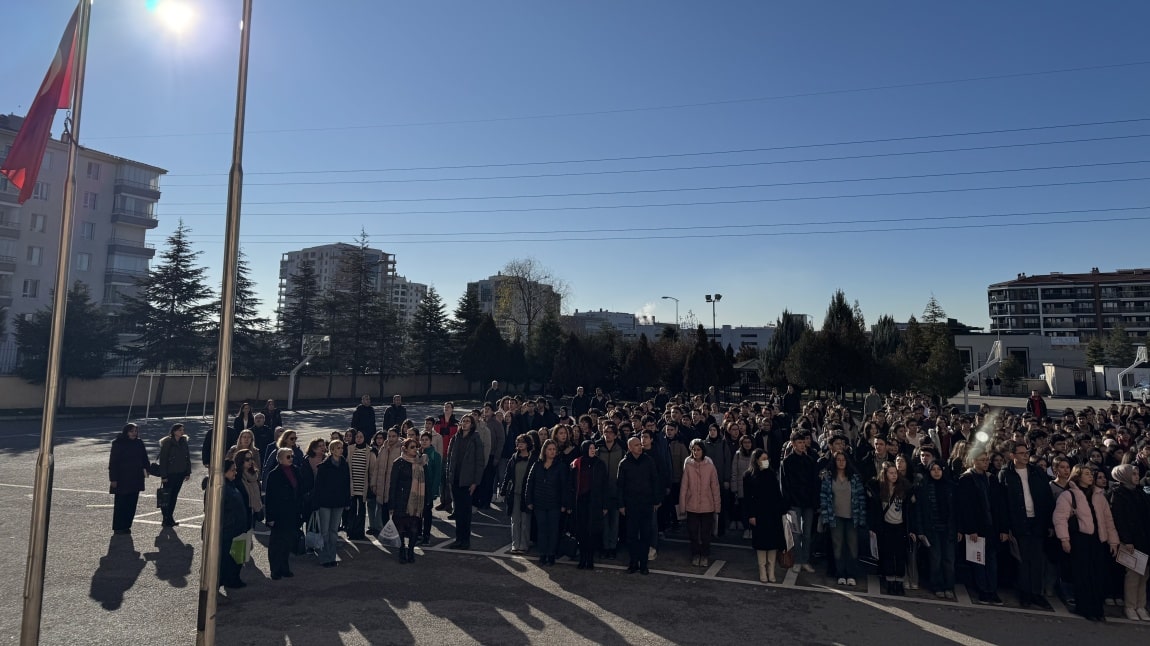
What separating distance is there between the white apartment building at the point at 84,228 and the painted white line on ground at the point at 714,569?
5485 cm

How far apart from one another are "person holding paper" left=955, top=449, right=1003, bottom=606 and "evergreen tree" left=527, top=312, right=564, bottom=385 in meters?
42.5

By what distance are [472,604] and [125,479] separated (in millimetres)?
6603

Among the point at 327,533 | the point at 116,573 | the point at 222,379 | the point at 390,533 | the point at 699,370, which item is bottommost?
the point at 116,573

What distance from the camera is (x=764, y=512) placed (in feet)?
27.9

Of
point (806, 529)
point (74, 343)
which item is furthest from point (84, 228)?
point (806, 529)

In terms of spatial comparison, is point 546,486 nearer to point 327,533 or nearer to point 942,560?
point 327,533

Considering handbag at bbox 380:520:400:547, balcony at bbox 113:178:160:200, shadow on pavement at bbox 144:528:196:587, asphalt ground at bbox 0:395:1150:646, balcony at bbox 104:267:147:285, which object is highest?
balcony at bbox 113:178:160:200

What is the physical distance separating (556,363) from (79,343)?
1085 inches

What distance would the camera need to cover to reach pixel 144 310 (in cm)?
3769

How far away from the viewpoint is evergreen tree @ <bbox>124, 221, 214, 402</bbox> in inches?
1478

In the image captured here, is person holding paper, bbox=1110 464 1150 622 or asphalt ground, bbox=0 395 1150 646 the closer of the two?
asphalt ground, bbox=0 395 1150 646

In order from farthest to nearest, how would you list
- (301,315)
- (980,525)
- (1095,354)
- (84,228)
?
(1095,354) → (84,228) → (301,315) → (980,525)

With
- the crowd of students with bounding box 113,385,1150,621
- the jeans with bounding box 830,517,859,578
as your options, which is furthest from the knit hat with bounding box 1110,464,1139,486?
the jeans with bounding box 830,517,859,578

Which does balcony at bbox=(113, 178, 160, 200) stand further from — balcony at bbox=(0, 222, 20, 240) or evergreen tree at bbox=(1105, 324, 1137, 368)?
evergreen tree at bbox=(1105, 324, 1137, 368)
